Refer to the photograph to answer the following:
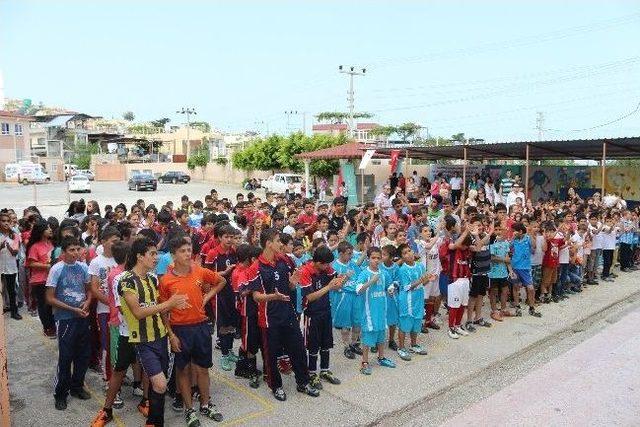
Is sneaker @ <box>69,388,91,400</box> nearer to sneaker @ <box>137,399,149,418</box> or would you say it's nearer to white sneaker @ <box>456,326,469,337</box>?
sneaker @ <box>137,399,149,418</box>

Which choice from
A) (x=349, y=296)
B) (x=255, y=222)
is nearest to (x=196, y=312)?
(x=349, y=296)

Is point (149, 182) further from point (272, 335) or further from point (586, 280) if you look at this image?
point (272, 335)

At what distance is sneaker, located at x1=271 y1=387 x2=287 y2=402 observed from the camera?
5542 millimetres

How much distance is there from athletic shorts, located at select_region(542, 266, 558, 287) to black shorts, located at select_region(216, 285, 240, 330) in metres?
5.56

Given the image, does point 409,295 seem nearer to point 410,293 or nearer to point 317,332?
point 410,293

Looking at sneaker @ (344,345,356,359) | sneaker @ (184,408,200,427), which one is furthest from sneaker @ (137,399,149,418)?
sneaker @ (344,345,356,359)

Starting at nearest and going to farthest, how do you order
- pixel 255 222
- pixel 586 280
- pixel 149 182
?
pixel 255 222 < pixel 586 280 < pixel 149 182

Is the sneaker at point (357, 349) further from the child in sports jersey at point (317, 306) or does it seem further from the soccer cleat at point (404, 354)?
the child in sports jersey at point (317, 306)

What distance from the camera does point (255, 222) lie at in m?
8.49

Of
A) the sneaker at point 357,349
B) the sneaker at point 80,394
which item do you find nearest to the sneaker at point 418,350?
the sneaker at point 357,349

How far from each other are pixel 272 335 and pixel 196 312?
942 millimetres

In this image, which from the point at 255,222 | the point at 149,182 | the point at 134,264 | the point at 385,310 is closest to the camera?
the point at 134,264

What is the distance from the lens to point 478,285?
7.93m

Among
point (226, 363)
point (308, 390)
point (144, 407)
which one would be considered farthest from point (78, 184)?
point (308, 390)
